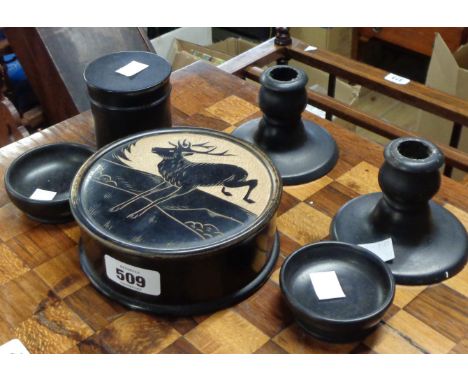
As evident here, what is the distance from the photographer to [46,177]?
1.41 m

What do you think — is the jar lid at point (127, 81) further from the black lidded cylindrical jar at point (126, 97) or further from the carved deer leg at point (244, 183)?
the carved deer leg at point (244, 183)

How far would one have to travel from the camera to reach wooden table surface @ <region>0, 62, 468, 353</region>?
1080 millimetres

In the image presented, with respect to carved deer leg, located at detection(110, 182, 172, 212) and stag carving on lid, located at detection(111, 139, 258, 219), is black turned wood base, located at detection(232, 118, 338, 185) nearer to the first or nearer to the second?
stag carving on lid, located at detection(111, 139, 258, 219)

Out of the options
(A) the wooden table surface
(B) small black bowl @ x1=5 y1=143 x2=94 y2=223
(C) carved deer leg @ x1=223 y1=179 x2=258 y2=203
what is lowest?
(A) the wooden table surface

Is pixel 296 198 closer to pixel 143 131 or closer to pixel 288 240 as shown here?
pixel 288 240

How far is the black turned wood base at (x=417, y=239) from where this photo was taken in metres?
1.19

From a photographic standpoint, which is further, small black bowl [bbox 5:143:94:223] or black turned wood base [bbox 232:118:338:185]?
black turned wood base [bbox 232:118:338:185]

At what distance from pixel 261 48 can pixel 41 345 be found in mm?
1183

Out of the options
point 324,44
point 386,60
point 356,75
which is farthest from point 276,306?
point 386,60

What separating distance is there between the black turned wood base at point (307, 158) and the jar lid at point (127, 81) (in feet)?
0.84

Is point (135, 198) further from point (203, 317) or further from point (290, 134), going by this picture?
point (290, 134)

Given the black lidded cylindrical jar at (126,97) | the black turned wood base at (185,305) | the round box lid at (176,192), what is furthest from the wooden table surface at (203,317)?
the black lidded cylindrical jar at (126,97)

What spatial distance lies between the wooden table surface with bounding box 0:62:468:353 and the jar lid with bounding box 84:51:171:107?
0.29 meters

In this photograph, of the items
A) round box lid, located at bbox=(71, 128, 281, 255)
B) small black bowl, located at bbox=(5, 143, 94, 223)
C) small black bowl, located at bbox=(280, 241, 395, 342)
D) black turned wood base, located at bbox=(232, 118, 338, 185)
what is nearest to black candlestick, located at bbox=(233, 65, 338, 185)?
black turned wood base, located at bbox=(232, 118, 338, 185)
